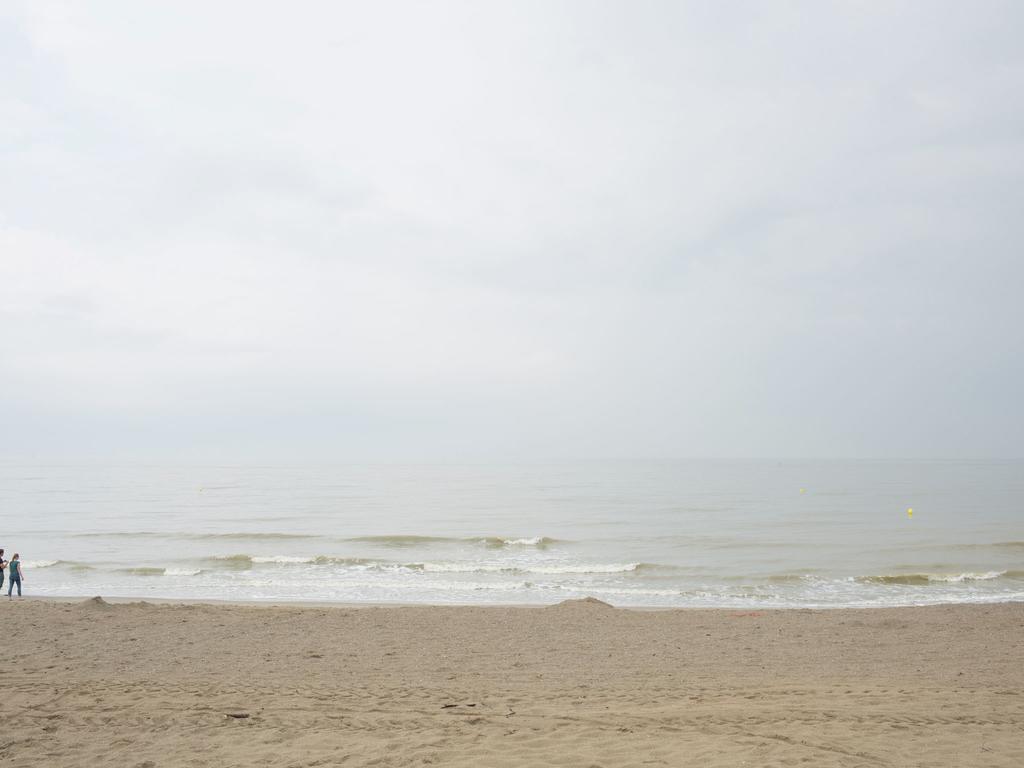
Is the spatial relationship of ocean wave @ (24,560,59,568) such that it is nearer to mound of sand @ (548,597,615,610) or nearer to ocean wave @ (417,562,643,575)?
ocean wave @ (417,562,643,575)

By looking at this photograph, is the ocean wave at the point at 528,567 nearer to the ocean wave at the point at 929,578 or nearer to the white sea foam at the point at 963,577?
the ocean wave at the point at 929,578

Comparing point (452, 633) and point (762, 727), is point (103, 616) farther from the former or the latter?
point (762, 727)

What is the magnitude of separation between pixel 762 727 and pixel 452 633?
6.78m

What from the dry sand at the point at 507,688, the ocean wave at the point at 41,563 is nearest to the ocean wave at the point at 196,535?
the ocean wave at the point at 41,563

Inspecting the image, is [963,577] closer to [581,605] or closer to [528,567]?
[528,567]

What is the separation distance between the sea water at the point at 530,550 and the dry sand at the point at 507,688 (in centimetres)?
568

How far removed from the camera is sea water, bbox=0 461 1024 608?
792 inches

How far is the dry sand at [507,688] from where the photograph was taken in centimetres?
639

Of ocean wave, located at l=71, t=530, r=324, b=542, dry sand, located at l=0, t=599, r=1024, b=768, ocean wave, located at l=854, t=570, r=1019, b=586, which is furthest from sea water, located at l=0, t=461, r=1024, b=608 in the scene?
dry sand, located at l=0, t=599, r=1024, b=768

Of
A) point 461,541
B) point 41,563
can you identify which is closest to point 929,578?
point 461,541

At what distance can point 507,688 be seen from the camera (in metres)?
8.77

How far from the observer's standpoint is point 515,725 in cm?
714

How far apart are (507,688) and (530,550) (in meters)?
21.6

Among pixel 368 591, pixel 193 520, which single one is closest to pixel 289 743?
pixel 368 591
